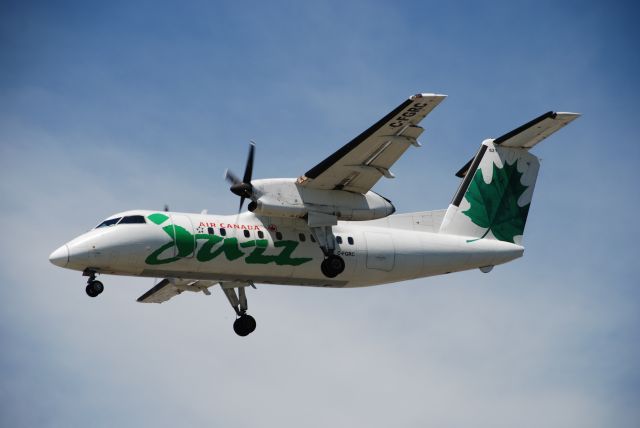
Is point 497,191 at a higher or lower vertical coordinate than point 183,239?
higher

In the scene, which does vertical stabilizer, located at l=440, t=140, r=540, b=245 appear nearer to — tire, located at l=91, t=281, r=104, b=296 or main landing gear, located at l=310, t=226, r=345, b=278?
main landing gear, located at l=310, t=226, r=345, b=278

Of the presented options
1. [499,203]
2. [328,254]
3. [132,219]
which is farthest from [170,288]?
[499,203]

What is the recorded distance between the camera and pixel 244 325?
73.5ft

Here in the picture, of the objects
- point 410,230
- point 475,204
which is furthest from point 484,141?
point 410,230

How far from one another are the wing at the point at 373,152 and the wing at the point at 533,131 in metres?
3.65

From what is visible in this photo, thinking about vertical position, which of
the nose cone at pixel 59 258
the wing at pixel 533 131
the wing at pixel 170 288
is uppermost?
the wing at pixel 533 131

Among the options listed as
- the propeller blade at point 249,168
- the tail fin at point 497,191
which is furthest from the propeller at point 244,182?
the tail fin at point 497,191

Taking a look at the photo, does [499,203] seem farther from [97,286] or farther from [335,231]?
[97,286]

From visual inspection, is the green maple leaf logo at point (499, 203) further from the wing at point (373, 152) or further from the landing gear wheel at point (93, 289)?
the landing gear wheel at point (93, 289)

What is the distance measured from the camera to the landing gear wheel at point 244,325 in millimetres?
22391

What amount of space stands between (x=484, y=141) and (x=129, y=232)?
9.24 meters

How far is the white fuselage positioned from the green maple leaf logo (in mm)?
532

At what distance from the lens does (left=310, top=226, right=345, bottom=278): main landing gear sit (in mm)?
20484

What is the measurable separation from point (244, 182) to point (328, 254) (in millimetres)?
2308
